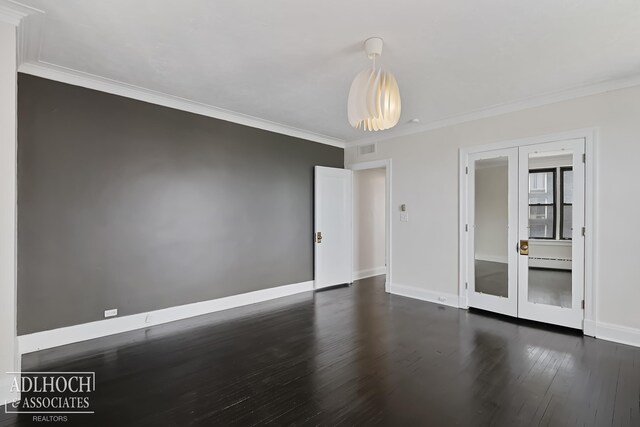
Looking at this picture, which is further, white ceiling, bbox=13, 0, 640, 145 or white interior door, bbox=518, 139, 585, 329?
white interior door, bbox=518, 139, 585, 329

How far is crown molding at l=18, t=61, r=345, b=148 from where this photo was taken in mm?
3115

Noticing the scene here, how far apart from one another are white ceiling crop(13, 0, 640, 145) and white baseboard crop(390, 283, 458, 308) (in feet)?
9.32

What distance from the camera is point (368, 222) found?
22.2 ft

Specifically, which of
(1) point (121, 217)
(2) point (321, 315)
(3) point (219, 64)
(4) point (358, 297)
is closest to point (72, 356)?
(1) point (121, 217)

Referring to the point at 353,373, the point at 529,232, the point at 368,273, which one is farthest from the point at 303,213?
the point at 529,232

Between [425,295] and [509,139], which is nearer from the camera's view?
[509,139]

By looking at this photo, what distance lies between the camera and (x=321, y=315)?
4230mm

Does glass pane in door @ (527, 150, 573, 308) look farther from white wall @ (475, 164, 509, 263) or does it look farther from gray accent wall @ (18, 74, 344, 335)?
gray accent wall @ (18, 74, 344, 335)

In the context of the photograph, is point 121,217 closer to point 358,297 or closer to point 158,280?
point 158,280

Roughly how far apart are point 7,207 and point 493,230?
5145 millimetres

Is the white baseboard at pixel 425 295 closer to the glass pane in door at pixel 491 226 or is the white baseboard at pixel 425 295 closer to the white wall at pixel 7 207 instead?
the glass pane in door at pixel 491 226

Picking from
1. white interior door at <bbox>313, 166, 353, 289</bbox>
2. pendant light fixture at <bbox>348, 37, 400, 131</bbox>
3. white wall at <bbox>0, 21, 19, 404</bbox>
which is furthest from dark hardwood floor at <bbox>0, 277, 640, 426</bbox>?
pendant light fixture at <bbox>348, 37, 400, 131</bbox>

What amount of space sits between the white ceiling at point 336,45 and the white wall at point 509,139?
35cm

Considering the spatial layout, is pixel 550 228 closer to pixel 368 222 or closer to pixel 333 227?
pixel 333 227
